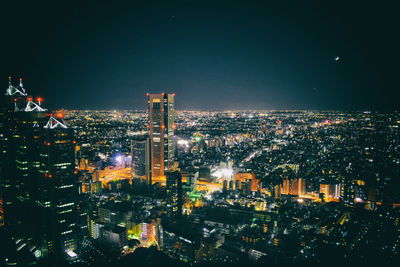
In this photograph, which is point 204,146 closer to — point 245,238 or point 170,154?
point 170,154

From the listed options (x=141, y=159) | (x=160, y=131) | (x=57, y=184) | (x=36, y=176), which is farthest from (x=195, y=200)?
(x=36, y=176)

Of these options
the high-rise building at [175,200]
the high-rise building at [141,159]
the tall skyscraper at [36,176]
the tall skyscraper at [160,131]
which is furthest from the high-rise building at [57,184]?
the tall skyscraper at [160,131]

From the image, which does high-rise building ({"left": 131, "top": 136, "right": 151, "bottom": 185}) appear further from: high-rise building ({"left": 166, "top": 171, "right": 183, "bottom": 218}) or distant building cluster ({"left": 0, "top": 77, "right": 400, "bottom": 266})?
high-rise building ({"left": 166, "top": 171, "right": 183, "bottom": 218})

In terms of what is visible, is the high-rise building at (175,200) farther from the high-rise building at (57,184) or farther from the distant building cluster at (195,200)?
the high-rise building at (57,184)

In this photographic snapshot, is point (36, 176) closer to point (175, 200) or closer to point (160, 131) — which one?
point (175, 200)

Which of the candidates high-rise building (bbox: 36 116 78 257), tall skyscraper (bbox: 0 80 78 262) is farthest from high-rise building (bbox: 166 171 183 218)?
high-rise building (bbox: 36 116 78 257)

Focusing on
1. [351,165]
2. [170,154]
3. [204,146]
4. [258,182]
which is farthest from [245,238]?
[204,146]
